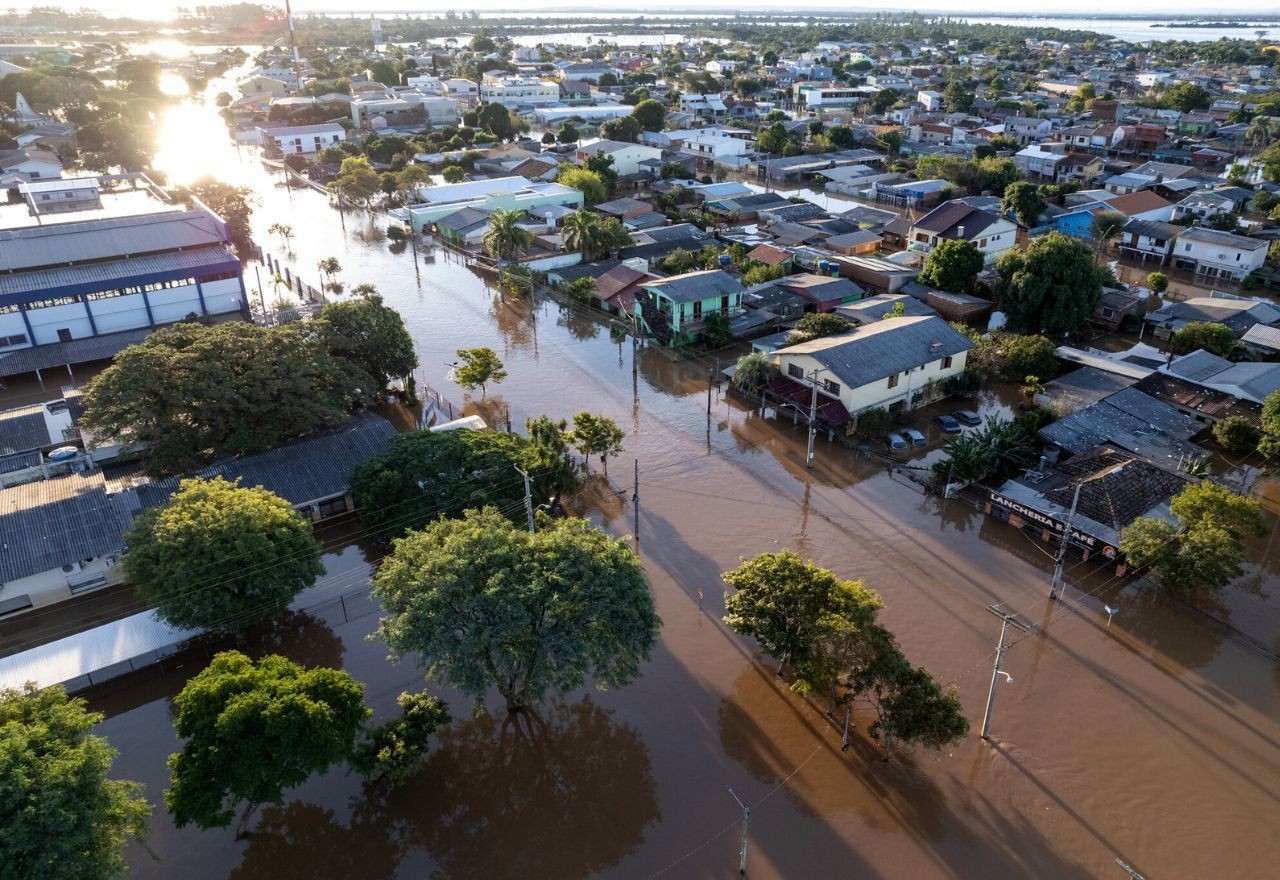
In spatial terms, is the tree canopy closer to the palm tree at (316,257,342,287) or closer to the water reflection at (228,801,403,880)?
the water reflection at (228,801,403,880)

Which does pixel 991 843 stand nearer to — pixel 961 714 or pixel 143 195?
pixel 961 714

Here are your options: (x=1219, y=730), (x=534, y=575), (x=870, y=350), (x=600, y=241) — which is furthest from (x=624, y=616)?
(x=600, y=241)

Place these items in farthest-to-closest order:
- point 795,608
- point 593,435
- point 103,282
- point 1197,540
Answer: point 103,282 → point 593,435 → point 1197,540 → point 795,608

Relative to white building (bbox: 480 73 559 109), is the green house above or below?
below

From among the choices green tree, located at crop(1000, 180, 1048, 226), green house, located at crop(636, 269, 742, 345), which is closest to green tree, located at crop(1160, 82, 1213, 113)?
green tree, located at crop(1000, 180, 1048, 226)

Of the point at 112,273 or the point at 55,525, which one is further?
the point at 112,273

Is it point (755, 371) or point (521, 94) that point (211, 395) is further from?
point (521, 94)

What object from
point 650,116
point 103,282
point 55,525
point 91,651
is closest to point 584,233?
point 103,282
